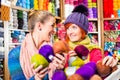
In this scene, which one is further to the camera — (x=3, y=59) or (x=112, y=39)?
(x=112, y=39)

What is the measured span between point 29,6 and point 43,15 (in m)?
2.64

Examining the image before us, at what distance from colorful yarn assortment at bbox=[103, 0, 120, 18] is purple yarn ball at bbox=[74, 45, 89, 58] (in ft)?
12.8

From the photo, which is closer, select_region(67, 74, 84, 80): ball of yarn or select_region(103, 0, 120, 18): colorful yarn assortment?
select_region(67, 74, 84, 80): ball of yarn

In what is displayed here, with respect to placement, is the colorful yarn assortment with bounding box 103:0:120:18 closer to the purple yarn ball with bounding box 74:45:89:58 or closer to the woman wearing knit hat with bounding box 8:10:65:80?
the woman wearing knit hat with bounding box 8:10:65:80

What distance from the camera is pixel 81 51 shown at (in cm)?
93

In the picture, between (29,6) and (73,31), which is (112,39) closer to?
(29,6)

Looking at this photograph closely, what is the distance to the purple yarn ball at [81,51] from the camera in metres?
0.93

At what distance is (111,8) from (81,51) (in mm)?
3977

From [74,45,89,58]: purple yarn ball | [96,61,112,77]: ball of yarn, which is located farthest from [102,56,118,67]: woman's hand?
[74,45,89,58]: purple yarn ball

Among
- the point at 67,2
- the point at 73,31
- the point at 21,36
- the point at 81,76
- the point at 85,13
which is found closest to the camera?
the point at 81,76

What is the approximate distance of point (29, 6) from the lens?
3658 mm

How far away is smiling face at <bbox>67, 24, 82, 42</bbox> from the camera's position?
1027mm

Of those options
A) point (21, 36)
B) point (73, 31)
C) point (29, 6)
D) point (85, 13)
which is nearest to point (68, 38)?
point (73, 31)

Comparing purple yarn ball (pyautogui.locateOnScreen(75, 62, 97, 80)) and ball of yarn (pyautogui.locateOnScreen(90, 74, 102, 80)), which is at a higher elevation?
purple yarn ball (pyautogui.locateOnScreen(75, 62, 97, 80))
